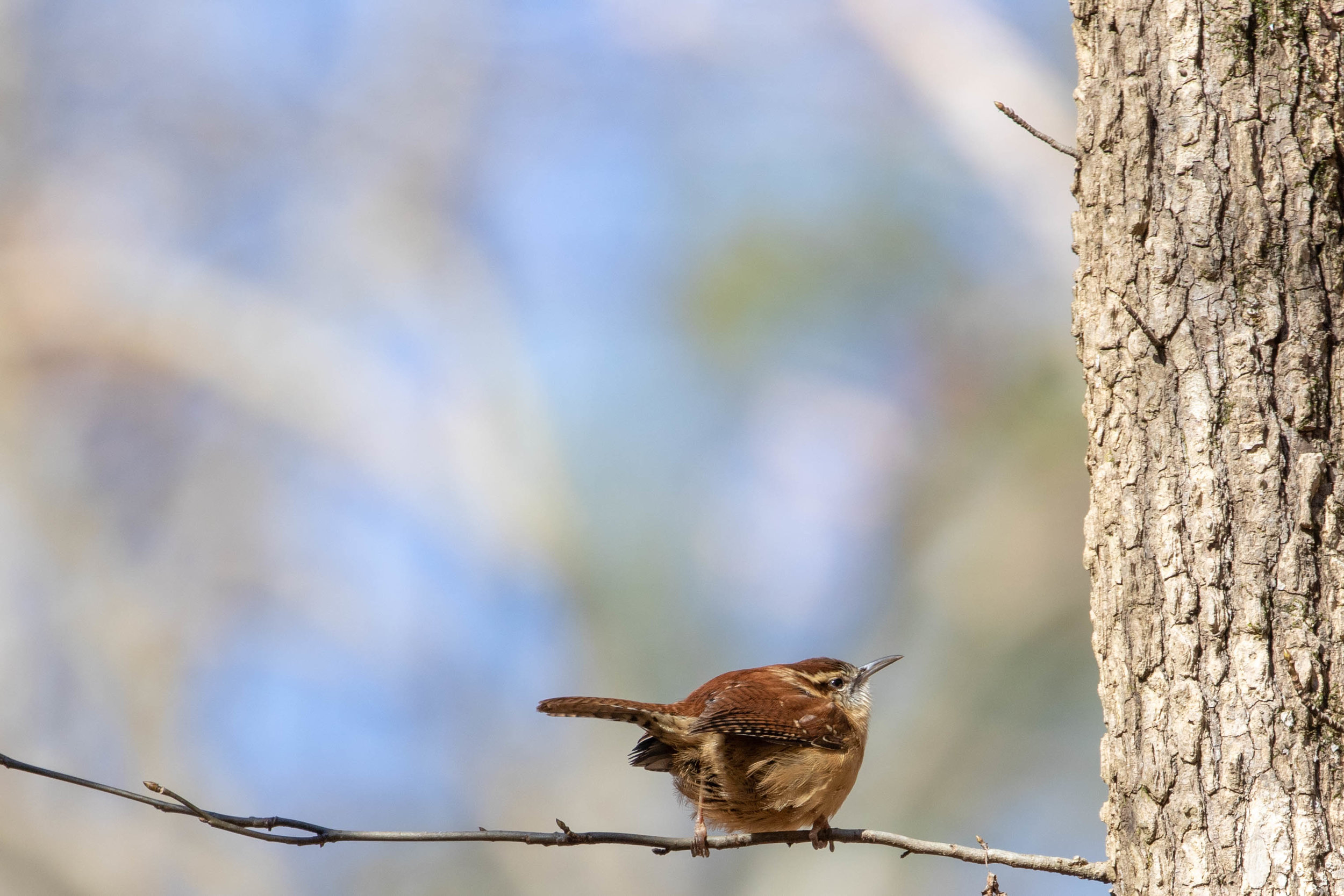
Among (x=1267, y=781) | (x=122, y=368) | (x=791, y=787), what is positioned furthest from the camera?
(x=122, y=368)

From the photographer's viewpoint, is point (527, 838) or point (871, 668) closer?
point (527, 838)

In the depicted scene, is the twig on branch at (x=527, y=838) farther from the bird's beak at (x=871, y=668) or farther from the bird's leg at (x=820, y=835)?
the bird's beak at (x=871, y=668)

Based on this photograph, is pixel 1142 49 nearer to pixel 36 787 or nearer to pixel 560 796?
pixel 560 796

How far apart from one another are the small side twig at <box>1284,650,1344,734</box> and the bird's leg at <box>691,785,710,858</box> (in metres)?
1.41

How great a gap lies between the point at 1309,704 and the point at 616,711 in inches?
74.6

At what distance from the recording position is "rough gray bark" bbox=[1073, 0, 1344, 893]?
2.32 metres

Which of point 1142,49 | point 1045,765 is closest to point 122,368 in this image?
point 1045,765

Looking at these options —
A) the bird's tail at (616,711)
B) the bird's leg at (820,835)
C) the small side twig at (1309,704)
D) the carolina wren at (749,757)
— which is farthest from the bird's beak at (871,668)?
the small side twig at (1309,704)

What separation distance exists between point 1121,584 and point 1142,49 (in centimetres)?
119

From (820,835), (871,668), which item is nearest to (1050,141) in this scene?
(820,835)

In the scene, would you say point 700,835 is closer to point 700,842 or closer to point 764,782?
point 764,782

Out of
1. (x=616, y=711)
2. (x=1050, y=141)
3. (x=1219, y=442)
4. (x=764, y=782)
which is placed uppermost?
(x=1050, y=141)

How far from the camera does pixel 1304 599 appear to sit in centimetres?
234

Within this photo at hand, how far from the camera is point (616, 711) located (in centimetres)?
354
